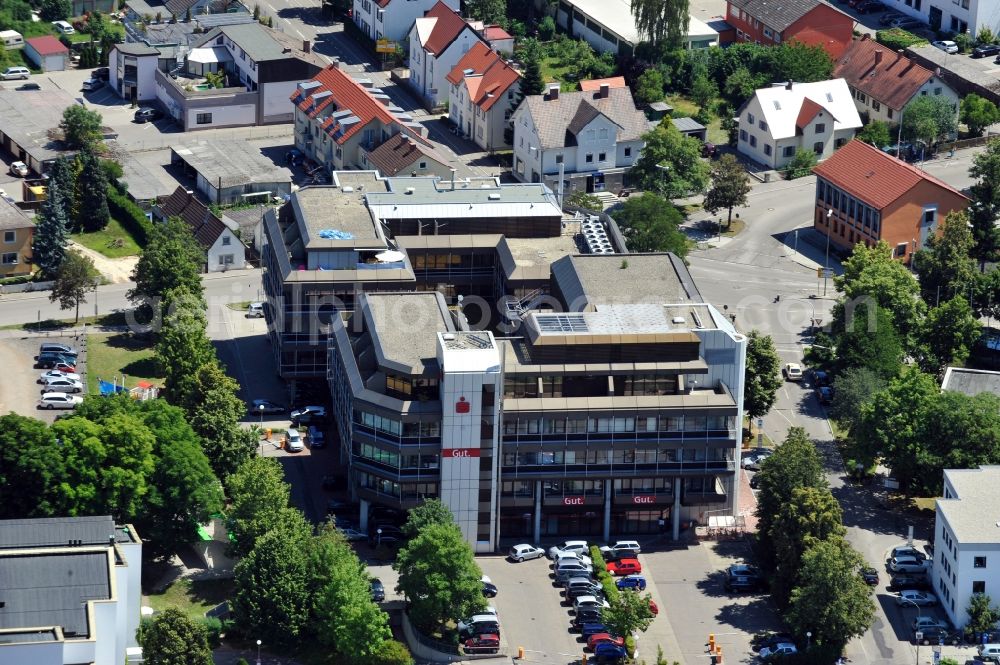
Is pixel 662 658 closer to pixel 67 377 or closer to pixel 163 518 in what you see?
pixel 163 518

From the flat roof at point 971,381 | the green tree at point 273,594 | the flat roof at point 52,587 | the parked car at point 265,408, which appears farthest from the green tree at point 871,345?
the flat roof at point 52,587

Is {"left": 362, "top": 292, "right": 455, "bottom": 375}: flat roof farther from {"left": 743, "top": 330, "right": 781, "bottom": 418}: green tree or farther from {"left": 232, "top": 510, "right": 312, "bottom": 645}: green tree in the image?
{"left": 743, "top": 330, "right": 781, "bottom": 418}: green tree

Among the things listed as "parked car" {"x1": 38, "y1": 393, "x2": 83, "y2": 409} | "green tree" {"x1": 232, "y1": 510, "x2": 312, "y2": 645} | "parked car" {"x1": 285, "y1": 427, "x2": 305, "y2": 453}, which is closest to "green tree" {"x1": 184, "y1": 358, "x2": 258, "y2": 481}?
"parked car" {"x1": 285, "y1": 427, "x2": 305, "y2": 453}

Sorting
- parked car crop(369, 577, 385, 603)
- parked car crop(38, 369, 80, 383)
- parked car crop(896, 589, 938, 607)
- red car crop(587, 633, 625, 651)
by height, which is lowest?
red car crop(587, 633, 625, 651)

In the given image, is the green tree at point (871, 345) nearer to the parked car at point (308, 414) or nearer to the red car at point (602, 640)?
the red car at point (602, 640)

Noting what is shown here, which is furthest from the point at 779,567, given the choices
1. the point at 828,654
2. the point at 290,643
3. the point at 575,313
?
the point at 290,643
